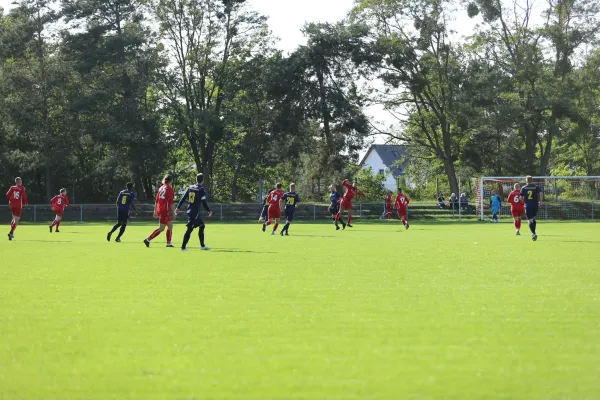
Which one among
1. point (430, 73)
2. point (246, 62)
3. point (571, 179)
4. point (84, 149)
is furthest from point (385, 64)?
point (84, 149)

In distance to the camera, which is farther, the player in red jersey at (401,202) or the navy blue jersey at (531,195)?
the player in red jersey at (401,202)

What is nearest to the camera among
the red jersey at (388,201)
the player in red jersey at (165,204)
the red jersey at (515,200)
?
the player in red jersey at (165,204)

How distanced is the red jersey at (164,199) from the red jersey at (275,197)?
8458mm

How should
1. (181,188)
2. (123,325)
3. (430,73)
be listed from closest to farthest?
(123,325) < (430,73) < (181,188)

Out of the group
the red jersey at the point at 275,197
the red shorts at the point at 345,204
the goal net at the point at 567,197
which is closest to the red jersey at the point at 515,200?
the red jersey at the point at 275,197

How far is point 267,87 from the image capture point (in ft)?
185

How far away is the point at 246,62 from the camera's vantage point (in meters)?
57.2

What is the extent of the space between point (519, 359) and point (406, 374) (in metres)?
1.07

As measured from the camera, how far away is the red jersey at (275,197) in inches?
1137

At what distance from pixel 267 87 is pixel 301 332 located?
49944 millimetres

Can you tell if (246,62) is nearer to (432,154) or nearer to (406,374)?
(432,154)

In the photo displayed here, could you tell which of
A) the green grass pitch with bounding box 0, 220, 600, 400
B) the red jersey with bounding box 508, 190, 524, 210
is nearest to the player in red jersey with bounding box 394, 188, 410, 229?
the red jersey with bounding box 508, 190, 524, 210

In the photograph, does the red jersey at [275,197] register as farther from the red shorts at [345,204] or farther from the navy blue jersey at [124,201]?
the red shorts at [345,204]

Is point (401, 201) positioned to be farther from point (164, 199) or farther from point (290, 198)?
point (164, 199)
